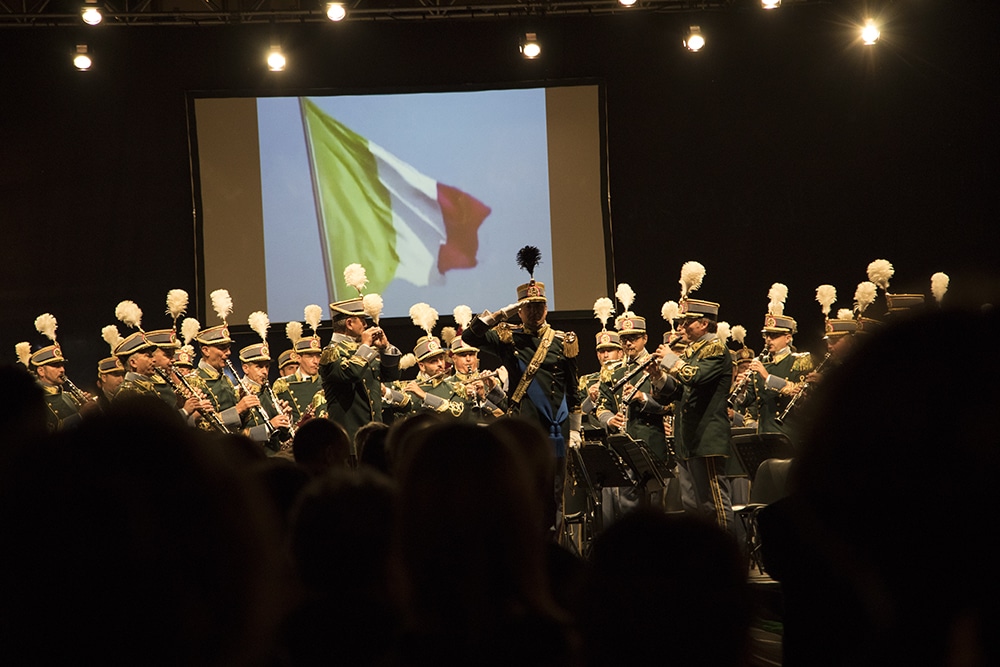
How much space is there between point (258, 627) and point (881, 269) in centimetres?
1154

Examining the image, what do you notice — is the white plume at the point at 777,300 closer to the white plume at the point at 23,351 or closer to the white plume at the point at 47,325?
the white plume at the point at 47,325

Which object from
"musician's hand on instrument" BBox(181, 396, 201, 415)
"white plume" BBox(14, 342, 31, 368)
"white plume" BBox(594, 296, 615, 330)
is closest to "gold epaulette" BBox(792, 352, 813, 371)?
"white plume" BBox(594, 296, 615, 330)

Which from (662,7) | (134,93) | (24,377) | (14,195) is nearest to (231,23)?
(134,93)

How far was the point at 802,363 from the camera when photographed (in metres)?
11.4

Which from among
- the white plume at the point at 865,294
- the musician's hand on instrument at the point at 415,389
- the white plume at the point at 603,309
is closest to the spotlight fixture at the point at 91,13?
the musician's hand on instrument at the point at 415,389

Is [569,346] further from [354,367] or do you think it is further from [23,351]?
[23,351]

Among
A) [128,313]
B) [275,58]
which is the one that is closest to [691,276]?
[275,58]

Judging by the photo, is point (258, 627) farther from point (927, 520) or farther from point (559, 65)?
point (559, 65)

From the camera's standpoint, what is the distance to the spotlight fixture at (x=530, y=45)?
1326 centimetres

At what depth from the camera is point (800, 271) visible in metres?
14.7

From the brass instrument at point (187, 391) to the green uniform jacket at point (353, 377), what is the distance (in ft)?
5.36

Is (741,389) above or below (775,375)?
below

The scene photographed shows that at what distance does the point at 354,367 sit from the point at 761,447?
11.2ft

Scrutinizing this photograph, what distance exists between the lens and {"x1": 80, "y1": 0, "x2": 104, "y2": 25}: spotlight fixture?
12109 millimetres
